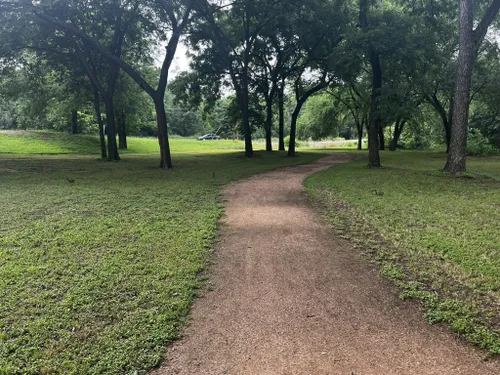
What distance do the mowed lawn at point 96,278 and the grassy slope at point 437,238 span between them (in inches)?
91.0

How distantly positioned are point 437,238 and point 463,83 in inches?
322

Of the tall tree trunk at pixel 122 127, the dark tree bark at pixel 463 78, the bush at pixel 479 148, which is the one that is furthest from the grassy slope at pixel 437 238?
the tall tree trunk at pixel 122 127

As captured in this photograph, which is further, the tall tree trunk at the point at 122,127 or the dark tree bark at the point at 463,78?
the tall tree trunk at the point at 122,127

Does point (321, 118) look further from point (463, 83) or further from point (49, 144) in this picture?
point (49, 144)

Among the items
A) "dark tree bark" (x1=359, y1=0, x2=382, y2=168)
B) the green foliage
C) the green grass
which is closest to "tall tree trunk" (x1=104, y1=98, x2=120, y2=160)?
the green grass

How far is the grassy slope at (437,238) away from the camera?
10.1 feet

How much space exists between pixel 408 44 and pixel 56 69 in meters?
17.6

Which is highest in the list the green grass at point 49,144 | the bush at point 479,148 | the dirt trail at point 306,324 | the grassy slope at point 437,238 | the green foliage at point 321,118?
the green foliage at point 321,118

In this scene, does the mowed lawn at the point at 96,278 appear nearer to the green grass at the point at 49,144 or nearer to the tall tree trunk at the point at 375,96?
the tall tree trunk at the point at 375,96

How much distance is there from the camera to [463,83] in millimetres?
10703

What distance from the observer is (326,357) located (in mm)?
2451

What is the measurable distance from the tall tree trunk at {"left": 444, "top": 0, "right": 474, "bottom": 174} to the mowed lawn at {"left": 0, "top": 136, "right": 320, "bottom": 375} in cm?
807

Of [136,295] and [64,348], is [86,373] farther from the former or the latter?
[136,295]

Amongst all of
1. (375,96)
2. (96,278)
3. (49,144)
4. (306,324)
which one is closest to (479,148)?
(375,96)
